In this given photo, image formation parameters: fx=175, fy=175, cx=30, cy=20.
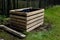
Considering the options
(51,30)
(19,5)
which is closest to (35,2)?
(19,5)

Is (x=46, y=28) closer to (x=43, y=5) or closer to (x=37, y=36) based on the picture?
(x=37, y=36)

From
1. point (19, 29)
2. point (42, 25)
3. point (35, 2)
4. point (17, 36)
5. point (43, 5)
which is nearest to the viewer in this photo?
point (17, 36)

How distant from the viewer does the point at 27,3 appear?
12047mm

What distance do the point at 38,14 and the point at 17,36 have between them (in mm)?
2110

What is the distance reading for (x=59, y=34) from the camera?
27.1 feet

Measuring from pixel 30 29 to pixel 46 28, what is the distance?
118 cm

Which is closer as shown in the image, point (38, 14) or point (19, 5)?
point (38, 14)

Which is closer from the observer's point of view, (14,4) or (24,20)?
(24,20)

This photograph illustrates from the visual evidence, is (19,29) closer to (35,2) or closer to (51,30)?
(51,30)

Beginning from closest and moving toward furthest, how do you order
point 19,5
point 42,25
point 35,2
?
point 42,25, point 19,5, point 35,2

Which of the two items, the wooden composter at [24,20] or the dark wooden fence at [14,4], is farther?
the dark wooden fence at [14,4]

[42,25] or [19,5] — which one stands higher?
[19,5]

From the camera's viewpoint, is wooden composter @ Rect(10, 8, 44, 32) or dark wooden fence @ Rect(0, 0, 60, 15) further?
dark wooden fence @ Rect(0, 0, 60, 15)

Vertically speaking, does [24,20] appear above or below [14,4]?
below
